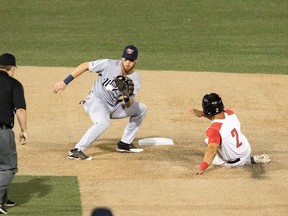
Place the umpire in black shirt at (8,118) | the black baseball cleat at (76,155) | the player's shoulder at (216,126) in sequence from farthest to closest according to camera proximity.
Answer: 1. the black baseball cleat at (76,155)
2. the player's shoulder at (216,126)
3. the umpire in black shirt at (8,118)

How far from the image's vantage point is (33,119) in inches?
690

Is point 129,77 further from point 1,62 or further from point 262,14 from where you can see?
point 262,14

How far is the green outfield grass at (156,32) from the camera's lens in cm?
2155

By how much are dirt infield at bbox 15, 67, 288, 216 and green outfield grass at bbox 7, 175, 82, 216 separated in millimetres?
178

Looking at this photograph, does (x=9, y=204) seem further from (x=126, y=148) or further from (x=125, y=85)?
(x=126, y=148)

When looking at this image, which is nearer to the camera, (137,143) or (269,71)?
(137,143)

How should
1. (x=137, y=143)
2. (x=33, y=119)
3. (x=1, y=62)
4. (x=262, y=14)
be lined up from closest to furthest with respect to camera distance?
(x=1, y=62) → (x=137, y=143) → (x=33, y=119) → (x=262, y=14)

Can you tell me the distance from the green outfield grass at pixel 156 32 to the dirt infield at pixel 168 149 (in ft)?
4.01

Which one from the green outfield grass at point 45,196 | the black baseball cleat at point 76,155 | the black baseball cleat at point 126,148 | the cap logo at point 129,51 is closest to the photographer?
the green outfield grass at point 45,196

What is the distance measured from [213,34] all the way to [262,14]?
88.2 inches

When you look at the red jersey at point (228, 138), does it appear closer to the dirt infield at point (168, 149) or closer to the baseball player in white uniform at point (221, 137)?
the baseball player in white uniform at point (221, 137)

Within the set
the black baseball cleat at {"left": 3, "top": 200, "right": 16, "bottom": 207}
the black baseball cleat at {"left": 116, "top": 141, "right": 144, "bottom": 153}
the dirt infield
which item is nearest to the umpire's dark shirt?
the black baseball cleat at {"left": 3, "top": 200, "right": 16, "bottom": 207}

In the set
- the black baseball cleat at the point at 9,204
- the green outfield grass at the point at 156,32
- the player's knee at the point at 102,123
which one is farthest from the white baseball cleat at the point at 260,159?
the green outfield grass at the point at 156,32

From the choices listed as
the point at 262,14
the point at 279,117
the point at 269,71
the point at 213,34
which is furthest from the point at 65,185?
the point at 262,14
